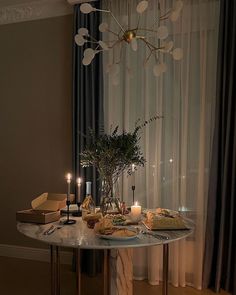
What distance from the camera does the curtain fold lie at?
3.28 metres

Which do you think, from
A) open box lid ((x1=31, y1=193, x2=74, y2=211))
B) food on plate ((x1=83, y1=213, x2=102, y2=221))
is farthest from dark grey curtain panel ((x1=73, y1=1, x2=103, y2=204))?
food on plate ((x1=83, y1=213, x2=102, y2=221))

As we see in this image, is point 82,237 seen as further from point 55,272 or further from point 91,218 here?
point 55,272

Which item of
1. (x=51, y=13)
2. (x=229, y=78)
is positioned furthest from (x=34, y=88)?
(x=229, y=78)

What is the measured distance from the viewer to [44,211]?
233cm

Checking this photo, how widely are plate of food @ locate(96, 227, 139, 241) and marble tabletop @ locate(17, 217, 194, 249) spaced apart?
2 cm

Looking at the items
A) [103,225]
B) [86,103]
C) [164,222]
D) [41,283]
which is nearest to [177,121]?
[86,103]

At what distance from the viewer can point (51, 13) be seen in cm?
361

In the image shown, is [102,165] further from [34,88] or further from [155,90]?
[34,88]

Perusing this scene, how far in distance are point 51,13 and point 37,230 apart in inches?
101

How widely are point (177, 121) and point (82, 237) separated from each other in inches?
63.7

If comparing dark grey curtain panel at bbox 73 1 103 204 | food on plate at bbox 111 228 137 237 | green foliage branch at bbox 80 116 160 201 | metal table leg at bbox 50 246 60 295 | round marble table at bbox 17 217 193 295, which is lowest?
metal table leg at bbox 50 246 60 295

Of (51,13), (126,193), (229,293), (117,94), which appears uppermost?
(51,13)

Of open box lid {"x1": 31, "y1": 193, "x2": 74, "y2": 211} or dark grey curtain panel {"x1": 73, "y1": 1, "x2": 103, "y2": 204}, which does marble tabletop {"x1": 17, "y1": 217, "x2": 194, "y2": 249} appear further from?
dark grey curtain panel {"x1": 73, "y1": 1, "x2": 103, "y2": 204}

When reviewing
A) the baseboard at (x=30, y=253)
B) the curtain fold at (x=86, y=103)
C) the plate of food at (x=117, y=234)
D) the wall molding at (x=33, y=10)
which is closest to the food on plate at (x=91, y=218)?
the plate of food at (x=117, y=234)
